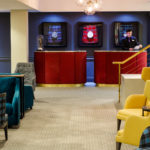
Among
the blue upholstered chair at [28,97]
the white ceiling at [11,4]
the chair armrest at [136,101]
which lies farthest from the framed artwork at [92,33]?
the chair armrest at [136,101]

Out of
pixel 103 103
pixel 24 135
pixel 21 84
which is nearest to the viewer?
pixel 24 135

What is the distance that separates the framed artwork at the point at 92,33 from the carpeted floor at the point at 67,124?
3960mm

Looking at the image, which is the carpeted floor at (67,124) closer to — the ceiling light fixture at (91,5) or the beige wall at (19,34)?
the beige wall at (19,34)

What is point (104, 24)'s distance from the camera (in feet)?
49.1

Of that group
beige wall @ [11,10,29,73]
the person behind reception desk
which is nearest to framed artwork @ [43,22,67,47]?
beige wall @ [11,10,29,73]

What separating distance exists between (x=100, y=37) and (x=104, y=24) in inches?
20.9

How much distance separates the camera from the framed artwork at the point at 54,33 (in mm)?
14930

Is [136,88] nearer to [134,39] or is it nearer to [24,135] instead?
[24,135]

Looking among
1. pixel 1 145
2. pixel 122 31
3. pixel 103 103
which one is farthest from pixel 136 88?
pixel 122 31

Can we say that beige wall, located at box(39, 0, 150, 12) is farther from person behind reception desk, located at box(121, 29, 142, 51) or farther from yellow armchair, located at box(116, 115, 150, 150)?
yellow armchair, located at box(116, 115, 150, 150)

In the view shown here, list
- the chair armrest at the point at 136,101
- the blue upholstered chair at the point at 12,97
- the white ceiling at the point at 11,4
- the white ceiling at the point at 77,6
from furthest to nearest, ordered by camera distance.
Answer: the white ceiling at the point at 77,6 < the white ceiling at the point at 11,4 < the blue upholstered chair at the point at 12,97 < the chair armrest at the point at 136,101

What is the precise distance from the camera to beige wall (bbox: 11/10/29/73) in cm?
1298

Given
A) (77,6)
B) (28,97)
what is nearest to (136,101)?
(28,97)

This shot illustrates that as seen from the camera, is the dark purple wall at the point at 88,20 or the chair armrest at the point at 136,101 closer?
the chair armrest at the point at 136,101
